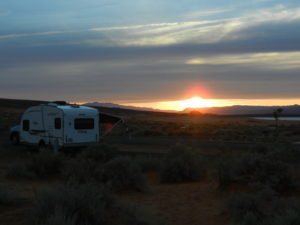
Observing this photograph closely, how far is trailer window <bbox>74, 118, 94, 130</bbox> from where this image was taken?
21391mm

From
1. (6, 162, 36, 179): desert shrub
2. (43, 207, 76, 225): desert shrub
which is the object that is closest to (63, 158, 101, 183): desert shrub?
(6, 162, 36, 179): desert shrub

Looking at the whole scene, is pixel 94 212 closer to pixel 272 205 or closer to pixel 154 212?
pixel 154 212

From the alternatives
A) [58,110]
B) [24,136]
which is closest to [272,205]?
[58,110]

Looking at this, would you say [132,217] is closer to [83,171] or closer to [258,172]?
[258,172]

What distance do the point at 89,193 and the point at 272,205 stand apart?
3688 mm

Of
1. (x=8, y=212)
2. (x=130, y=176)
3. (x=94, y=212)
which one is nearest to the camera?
(x=94, y=212)

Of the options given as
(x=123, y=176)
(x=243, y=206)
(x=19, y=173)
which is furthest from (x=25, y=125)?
(x=243, y=206)

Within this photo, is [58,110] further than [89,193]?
Yes

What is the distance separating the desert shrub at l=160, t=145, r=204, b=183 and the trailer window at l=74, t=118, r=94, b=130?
8.25 meters

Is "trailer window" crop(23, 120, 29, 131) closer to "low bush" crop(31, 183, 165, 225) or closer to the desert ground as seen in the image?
the desert ground

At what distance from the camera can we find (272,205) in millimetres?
8625

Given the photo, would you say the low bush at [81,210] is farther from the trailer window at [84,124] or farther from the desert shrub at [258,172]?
the trailer window at [84,124]

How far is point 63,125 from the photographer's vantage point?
20.9m

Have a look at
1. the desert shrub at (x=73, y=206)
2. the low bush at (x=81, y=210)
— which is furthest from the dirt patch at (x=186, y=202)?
the desert shrub at (x=73, y=206)
